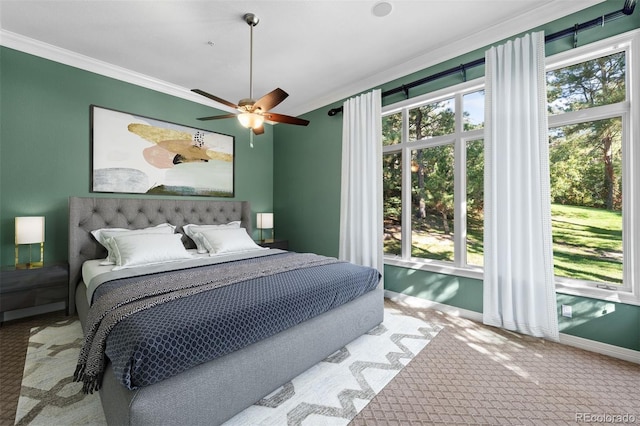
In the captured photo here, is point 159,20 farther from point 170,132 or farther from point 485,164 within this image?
point 485,164

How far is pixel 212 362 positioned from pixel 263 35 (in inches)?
109

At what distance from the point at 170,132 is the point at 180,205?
98cm

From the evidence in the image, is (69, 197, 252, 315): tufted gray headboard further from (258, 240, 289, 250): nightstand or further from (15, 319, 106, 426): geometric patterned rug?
(15, 319, 106, 426): geometric patterned rug

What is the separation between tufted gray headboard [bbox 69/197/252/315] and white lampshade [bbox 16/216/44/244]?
0.72ft

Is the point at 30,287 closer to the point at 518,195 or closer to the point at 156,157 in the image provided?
the point at 156,157

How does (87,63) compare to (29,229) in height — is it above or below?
above

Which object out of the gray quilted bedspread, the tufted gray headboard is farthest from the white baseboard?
the tufted gray headboard

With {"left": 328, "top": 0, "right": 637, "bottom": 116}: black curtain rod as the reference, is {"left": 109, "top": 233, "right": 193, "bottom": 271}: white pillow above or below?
below

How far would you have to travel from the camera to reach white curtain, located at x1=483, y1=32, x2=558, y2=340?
2.34 meters

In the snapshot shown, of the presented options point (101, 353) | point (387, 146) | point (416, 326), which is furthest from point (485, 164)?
point (101, 353)

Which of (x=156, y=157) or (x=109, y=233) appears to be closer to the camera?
(x=109, y=233)

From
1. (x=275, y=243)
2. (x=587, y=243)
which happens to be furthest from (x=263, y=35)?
(x=587, y=243)

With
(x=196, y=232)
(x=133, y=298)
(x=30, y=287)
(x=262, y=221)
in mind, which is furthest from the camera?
(x=262, y=221)

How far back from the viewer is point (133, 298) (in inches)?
63.1
